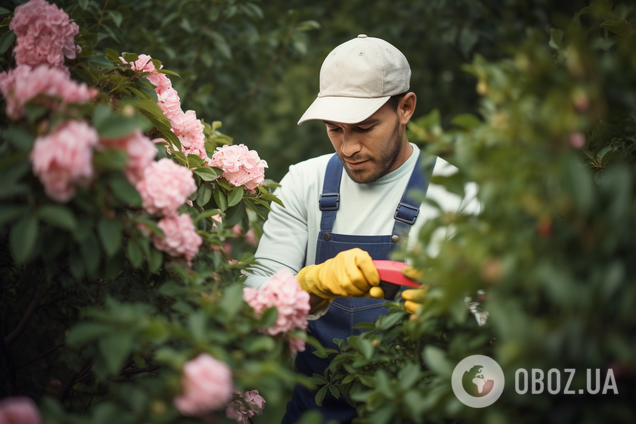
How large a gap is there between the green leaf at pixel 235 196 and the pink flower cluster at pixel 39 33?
0.68 meters

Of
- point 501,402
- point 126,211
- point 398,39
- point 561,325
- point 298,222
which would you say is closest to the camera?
point 561,325

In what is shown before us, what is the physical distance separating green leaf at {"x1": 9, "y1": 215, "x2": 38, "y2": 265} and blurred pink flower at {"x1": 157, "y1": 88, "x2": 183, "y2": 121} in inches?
30.2

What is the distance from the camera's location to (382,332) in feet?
5.34

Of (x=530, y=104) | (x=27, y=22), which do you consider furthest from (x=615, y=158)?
(x=27, y=22)

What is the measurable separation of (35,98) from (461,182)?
38.1 inches

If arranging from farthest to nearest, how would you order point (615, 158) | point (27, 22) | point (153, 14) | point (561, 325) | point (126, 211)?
point (153, 14)
point (615, 158)
point (27, 22)
point (126, 211)
point (561, 325)

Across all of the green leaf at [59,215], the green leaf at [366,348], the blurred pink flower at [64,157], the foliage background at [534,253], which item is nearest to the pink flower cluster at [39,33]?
the foliage background at [534,253]

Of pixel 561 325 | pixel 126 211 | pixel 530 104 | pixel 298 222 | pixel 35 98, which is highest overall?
pixel 530 104

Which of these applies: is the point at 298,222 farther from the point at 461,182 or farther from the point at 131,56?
the point at 461,182

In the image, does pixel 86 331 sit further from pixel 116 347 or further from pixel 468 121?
pixel 468 121

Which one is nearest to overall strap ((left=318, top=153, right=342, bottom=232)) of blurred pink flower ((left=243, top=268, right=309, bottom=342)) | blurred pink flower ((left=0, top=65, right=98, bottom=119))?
blurred pink flower ((left=243, top=268, right=309, bottom=342))

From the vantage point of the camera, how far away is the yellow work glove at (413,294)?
1.37 metres

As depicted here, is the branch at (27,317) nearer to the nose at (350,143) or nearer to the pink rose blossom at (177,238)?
the pink rose blossom at (177,238)

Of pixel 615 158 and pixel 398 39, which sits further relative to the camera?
pixel 398 39
